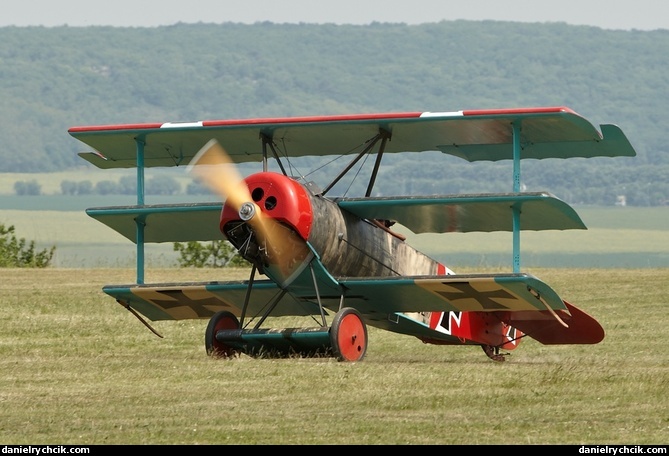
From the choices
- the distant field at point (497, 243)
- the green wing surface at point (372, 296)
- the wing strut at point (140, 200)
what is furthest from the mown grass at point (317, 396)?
the distant field at point (497, 243)

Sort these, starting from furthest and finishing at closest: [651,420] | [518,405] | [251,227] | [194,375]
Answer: [251,227]
[194,375]
[518,405]
[651,420]

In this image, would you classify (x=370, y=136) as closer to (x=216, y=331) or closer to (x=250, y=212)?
(x=250, y=212)

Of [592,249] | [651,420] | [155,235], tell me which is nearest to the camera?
[651,420]

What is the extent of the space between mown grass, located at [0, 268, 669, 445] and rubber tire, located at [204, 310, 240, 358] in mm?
165

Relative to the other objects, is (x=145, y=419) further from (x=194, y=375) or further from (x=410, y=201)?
(x=410, y=201)

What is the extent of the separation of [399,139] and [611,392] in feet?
17.2

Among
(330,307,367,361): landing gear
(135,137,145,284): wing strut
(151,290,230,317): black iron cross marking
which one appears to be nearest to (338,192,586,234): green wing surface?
(330,307,367,361): landing gear

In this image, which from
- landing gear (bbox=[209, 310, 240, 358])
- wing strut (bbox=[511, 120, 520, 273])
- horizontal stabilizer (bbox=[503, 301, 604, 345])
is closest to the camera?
wing strut (bbox=[511, 120, 520, 273])

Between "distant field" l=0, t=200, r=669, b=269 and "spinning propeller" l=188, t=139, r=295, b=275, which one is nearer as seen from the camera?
"spinning propeller" l=188, t=139, r=295, b=275

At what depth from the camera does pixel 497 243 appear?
300ft

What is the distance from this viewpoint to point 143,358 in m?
16.0

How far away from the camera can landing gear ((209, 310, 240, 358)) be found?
50.1 feet

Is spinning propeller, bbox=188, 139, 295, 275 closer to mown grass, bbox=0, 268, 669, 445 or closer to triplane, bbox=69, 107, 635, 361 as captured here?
triplane, bbox=69, 107, 635, 361
